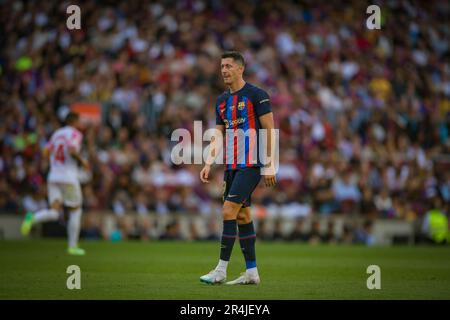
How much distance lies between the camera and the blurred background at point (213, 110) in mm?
24422

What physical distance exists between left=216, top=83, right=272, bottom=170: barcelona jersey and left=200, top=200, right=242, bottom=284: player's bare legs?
0.51 meters

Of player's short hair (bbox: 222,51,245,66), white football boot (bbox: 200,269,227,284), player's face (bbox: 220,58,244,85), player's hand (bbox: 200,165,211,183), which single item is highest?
player's short hair (bbox: 222,51,245,66)

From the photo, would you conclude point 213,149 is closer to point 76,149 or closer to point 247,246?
point 247,246

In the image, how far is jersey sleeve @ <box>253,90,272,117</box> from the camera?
35.8 ft

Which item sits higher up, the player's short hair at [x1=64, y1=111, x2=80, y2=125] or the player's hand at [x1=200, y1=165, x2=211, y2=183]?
the player's short hair at [x1=64, y1=111, x2=80, y2=125]

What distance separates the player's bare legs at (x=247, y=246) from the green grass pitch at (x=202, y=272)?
0.29 metres

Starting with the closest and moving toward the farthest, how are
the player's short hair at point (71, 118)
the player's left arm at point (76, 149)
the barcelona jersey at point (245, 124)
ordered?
the barcelona jersey at point (245, 124) < the player's left arm at point (76, 149) < the player's short hair at point (71, 118)

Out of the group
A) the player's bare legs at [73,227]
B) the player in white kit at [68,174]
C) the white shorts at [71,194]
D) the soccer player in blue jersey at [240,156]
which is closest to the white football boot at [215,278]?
the soccer player in blue jersey at [240,156]

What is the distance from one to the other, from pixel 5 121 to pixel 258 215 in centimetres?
748

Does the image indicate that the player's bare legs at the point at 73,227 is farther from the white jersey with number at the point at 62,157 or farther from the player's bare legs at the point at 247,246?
the player's bare legs at the point at 247,246

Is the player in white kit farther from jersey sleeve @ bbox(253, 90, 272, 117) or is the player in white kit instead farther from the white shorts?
jersey sleeve @ bbox(253, 90, 272, 117)

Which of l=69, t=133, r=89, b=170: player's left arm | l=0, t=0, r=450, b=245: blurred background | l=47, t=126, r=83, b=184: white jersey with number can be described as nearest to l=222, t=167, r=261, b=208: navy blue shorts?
l=69, t=133, r=89, b=170: player's left arm

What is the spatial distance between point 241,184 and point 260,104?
99 centimetres

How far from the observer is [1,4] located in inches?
1141
